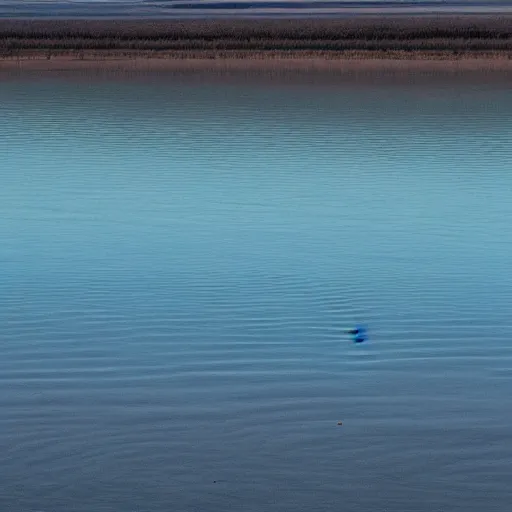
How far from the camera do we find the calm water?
4.34m

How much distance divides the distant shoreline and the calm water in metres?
10.9

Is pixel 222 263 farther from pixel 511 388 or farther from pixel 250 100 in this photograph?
pixel 250 100

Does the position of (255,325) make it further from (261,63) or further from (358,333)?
(261,63)

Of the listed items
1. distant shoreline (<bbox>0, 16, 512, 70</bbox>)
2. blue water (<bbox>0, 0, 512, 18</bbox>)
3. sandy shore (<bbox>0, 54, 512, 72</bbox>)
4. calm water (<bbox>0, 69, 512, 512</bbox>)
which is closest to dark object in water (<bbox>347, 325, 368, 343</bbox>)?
calm water (<bbox>0, 69, 512, 512</bbox>)

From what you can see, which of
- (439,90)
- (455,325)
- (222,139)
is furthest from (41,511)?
(439,90)

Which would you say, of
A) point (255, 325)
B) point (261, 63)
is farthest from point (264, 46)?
point (255, 325)

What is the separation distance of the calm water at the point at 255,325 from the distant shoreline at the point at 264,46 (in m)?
10.9

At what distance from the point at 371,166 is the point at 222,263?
4323 mm

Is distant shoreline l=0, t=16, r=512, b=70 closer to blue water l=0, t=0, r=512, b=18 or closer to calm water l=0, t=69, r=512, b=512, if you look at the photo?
blue water l=0, t=0, r=512, b=18

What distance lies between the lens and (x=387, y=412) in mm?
4934

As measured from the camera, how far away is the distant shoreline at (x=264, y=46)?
952 inches

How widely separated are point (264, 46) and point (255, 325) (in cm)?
2007

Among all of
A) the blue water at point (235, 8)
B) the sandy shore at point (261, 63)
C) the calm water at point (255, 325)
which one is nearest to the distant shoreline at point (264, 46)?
the sandy shore at point (261, 63)

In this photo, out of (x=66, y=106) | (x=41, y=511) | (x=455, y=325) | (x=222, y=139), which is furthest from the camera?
(x=66, y=106)
